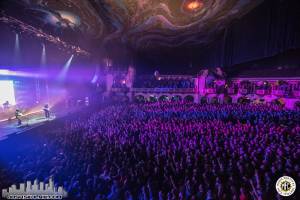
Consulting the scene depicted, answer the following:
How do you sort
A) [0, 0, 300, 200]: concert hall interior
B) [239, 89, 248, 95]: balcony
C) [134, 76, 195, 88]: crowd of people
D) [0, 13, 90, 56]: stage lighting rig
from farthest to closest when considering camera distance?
[134, 76, 195, 88]: crowd of people → [239, 89, 248, 95]: balcony → [0, 13, 90, 56]: stage lighting rig → [0, 0, 300, 200]: concert hall interior

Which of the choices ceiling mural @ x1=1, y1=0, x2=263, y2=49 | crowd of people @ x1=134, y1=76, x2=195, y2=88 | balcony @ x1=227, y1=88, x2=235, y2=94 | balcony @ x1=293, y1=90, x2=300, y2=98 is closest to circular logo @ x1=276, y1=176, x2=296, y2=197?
ceiling mural @ x1=1, y1=0, x2=263, y2=49

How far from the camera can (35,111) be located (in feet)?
64.7

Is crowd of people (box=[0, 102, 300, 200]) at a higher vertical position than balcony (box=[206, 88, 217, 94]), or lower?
lower

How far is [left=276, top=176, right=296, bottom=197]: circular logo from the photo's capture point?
5562mm

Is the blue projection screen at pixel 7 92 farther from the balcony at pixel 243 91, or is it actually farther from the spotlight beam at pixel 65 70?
the balcony at pixel 243 91

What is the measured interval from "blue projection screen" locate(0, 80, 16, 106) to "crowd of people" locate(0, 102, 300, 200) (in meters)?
8.12

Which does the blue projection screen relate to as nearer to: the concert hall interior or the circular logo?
the concert hall interior

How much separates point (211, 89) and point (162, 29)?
10.9 metres

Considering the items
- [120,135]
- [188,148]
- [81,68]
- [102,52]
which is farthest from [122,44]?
[188,148]

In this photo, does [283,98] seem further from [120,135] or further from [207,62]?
[120,135]

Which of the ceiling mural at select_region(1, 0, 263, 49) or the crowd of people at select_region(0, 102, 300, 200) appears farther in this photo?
the ceiling mural at select_region(1, 0, 263, 49)

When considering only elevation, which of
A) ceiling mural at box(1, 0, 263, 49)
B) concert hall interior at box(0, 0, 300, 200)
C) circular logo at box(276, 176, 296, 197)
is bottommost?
circular logo at box(276, 176, 296, 197)

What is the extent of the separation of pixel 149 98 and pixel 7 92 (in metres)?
18.4

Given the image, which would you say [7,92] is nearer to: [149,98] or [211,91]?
[149,98]
